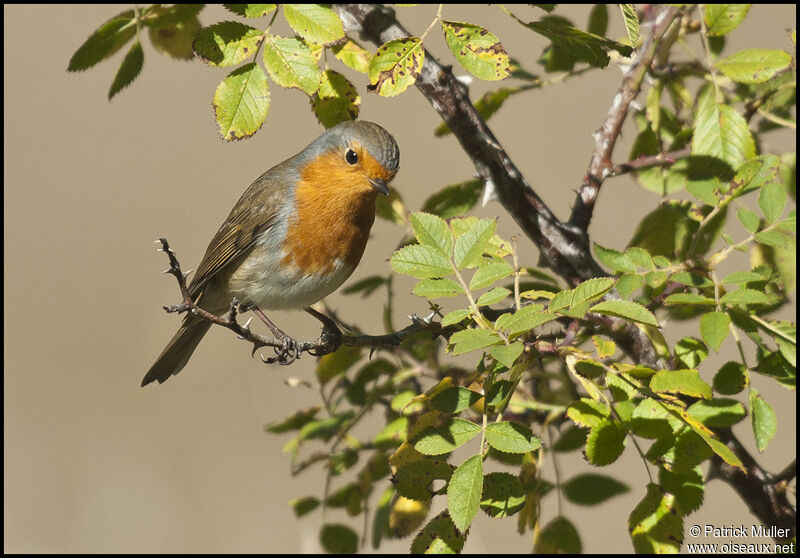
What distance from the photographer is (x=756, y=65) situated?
90.7 inches

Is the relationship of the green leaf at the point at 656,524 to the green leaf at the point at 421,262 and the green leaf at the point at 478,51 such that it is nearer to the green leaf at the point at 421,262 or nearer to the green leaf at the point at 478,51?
the green leaf at the point at 421,262

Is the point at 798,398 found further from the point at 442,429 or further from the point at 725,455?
the point at 442,429

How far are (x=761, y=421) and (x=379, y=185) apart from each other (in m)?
1.41

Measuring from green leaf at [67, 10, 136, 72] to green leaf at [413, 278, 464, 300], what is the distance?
1100 millimetres

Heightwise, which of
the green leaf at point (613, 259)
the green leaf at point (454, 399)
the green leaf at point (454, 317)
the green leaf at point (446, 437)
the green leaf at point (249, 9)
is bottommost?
the green leaf at point (446, 437)

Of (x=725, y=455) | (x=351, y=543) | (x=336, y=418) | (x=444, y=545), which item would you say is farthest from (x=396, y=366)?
(x=725, y=455)

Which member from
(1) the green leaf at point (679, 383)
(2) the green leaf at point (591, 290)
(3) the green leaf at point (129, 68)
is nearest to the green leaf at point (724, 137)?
(1) the green leaf at point (679, 383)

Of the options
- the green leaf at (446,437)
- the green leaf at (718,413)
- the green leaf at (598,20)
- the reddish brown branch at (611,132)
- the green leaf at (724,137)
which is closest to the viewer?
the green leaf at (446,437)

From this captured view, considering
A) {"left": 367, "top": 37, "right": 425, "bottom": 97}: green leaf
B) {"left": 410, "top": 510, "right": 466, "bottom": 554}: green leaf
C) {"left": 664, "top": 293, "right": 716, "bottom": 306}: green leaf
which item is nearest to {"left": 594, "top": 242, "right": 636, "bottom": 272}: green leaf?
{"left": 664, "top": 293, "right": 716, "bottom": 306}: green leaf

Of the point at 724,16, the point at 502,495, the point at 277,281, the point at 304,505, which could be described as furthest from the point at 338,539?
the point at 724,16

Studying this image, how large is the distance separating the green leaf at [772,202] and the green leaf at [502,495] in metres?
0.92

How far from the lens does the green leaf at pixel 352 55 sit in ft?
7.02

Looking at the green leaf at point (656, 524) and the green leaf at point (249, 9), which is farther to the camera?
the green leaf at point (249, 9)

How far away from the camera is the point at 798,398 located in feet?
7.20
